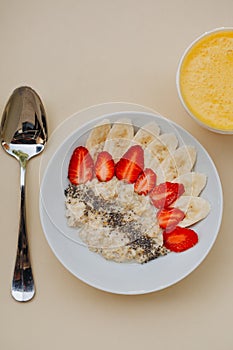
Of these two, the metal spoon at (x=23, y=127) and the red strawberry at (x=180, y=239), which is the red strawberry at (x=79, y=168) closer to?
the metal spoon at (x=23, y=127)

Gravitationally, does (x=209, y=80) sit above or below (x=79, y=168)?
above

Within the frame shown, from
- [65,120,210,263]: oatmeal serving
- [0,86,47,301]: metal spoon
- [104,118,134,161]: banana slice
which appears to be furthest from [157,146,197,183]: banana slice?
[0,86,47,301]: metal spoon

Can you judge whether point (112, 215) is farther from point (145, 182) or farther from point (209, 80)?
point (209, 80)

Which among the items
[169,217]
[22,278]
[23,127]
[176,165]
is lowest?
[22,278]

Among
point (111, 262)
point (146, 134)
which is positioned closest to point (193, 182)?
point (146, 134)

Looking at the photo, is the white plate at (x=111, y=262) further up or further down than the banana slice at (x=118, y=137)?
further down

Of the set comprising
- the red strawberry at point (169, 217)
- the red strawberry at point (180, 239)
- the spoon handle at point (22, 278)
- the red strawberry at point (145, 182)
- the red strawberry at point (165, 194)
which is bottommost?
the spoon handle at point (22, 278)

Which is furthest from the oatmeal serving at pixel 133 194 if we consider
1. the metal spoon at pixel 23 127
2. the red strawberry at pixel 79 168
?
the metal spoon at pixel 23 127
